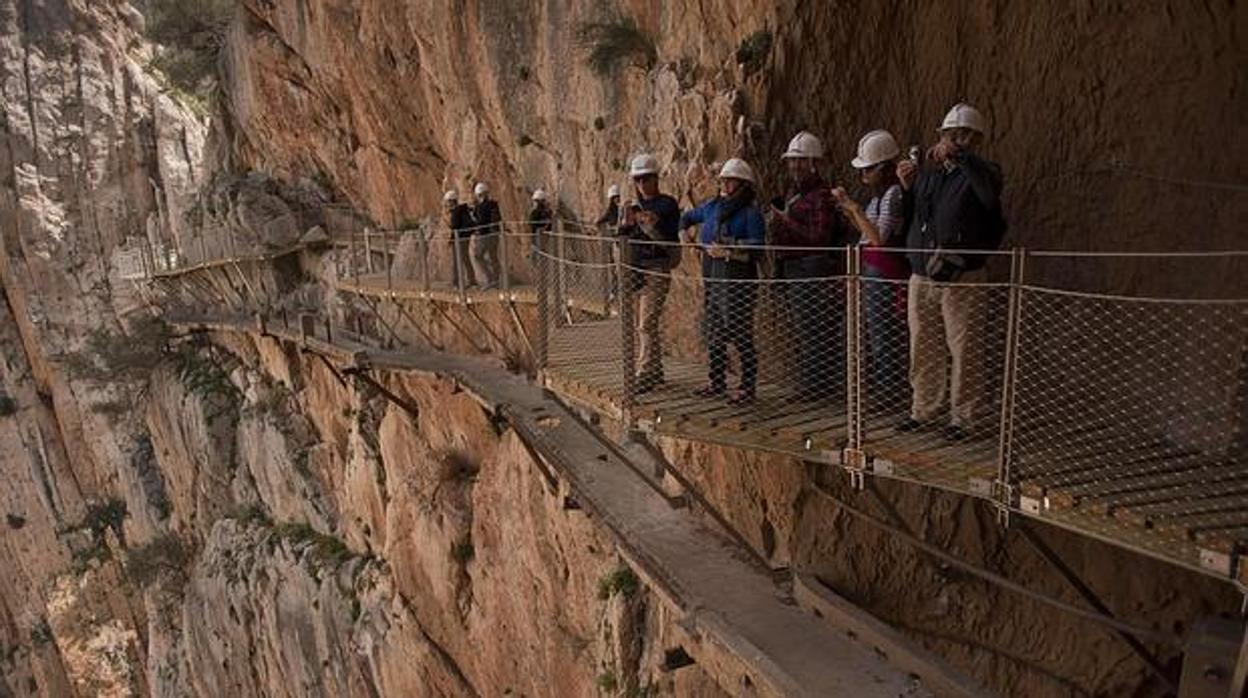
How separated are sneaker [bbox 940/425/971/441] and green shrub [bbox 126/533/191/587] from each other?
91.1 ft

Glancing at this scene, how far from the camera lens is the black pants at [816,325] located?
4992 mm

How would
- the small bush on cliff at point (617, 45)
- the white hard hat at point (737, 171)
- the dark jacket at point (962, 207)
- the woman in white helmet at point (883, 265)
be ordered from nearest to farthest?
the dark jacket at point (962, 207), the woman in white helmet at point (883, 265), the white hard hat at point (737, 171), the small bush on cliff at point (617, 45)

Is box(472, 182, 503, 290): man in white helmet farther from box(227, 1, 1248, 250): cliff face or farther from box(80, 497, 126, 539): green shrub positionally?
box(80, 497, 126, 539): green shrub

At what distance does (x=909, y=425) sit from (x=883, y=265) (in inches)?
Result: 38.3

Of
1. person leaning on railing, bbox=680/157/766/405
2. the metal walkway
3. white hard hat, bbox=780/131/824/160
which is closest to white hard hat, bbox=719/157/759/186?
person leaning on railing, bbox=680/157/766/405

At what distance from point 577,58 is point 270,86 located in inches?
557

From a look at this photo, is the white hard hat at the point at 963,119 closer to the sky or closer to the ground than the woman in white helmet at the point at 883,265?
closer to the sky

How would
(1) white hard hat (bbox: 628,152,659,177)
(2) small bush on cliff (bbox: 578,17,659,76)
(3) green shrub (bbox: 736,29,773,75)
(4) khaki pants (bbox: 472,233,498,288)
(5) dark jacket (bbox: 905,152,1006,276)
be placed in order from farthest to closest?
(4) khaki pants (bbox: 472,233,498,288) → (2) small bush on cliff (bbox: 578,17,659,76) → (3) green shrub (bbox: 736,29,773,75) → (1) white hard hat (bbox: 628,152,659,177) → (5) dark jacket (bbox: 905,152,1006,276)

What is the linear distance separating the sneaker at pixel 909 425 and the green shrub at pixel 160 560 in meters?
27.5

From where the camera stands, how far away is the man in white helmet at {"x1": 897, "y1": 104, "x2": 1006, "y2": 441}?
4152 millimetres

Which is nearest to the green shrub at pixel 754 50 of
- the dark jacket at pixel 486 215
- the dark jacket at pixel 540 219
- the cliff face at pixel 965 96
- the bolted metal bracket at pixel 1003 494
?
the cliff face at pixel 965 96

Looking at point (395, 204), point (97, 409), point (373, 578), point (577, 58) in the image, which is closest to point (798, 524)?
Answer: point (577, 58)

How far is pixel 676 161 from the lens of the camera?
7.46 m

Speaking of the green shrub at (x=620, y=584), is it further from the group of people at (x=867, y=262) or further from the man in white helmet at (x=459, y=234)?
the man in white helmet at (x=459, y=234)
